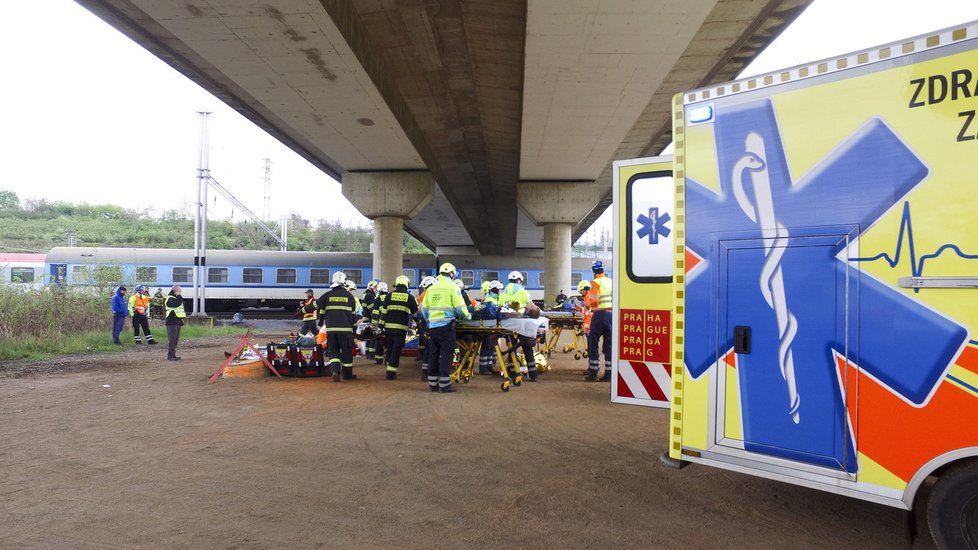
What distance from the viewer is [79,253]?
2634 centimetres

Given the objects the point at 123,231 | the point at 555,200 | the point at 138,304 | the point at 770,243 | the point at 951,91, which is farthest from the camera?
the point at 123,231

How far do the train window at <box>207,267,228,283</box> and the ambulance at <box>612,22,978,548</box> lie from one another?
27.7 m

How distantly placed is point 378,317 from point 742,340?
8.75m

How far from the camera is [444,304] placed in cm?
837

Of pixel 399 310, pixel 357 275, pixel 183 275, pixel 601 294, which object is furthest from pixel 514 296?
pixel 183 275

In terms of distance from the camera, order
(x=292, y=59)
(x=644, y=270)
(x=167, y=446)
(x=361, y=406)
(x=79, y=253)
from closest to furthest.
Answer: (x=644, y=270) → (x=167, y=446) → (x=361, y=406) → (x=292, y=59) → (x=79, y=253)

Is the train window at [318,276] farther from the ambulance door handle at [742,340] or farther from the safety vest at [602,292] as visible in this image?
the ambulance door handle at [742,340]

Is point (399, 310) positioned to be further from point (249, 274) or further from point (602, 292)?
point (249, 274)

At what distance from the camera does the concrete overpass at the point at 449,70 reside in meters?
9.76

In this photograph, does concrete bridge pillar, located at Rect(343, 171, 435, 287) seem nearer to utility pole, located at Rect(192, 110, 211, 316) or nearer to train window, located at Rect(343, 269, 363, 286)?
utility pole, located at Rect(192, 110, 211, 316)

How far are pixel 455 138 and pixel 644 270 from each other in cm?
1464

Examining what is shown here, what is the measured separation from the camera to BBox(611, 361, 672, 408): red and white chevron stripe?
15.2ft

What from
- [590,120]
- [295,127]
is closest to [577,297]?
[590,120]

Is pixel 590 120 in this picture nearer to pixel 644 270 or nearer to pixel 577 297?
pixel 577 297
